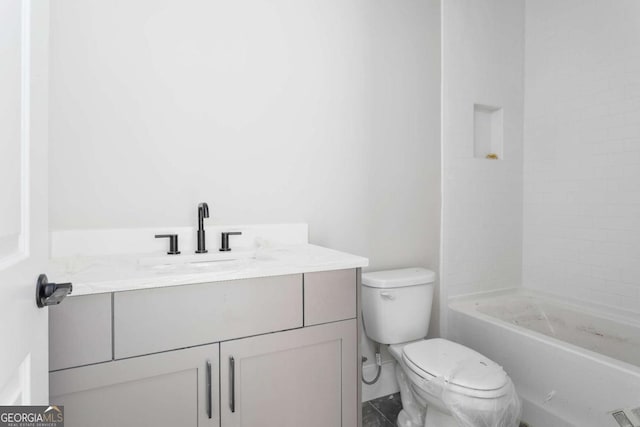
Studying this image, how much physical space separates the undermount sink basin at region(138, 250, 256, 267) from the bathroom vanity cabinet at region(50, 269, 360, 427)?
0.35 m

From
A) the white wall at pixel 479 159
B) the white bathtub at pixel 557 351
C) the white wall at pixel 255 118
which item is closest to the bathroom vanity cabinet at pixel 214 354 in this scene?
the white wall at pixel 255 118

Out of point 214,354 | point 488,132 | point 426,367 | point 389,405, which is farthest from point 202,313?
point 488,132

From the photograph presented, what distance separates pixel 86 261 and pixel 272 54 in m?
1.25

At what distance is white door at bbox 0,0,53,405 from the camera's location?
0.50m

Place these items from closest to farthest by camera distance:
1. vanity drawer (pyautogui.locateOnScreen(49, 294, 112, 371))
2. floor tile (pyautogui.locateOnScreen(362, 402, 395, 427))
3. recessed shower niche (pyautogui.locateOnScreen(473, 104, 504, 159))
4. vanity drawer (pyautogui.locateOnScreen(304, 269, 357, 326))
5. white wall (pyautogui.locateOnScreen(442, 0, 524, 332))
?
vanity drawer (pyautogui.locateOnScreen(49, 294, 112, 371)) < vanity drawer (pyautogui.locateOnScreen(304, 269, 357, 326)) < floor tile (pyautogui.locateOnScreen(362, 402, 395, 427)) < white wall (pyautogui.locateOnScreen(442, 0, 524, 332)) < recessed shower niche (pyautogui.locateOnScreen(473, 104, 504, 159))

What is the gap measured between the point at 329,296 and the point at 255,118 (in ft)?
3.15

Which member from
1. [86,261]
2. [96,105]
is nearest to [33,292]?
[86,261]

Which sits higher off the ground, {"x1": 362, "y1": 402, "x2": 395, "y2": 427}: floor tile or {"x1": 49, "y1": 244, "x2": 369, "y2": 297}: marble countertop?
{"x1": 49, "y1": 244, "x2": 369, "y2": 297}: marble countertop

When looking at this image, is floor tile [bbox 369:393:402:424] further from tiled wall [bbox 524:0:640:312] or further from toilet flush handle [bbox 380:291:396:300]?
tiled wall [bbox 524:0:640:312]

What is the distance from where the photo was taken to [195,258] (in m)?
1.50

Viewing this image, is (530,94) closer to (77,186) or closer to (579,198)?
(579,198)

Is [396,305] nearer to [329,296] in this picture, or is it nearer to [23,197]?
Answer: [329,296]

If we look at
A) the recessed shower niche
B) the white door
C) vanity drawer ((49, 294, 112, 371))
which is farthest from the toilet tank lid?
the white door

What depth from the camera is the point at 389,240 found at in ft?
7.03
